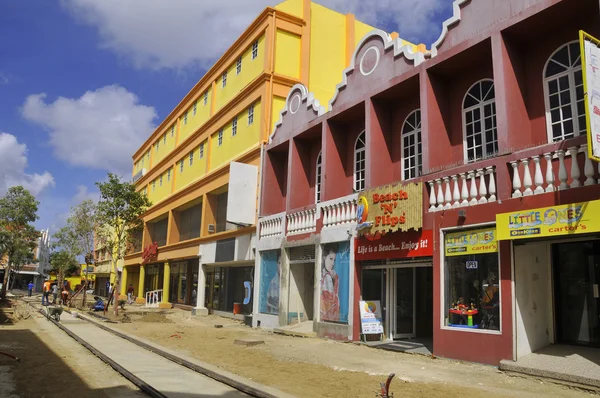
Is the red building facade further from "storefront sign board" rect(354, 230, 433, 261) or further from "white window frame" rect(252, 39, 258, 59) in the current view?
"white window frame" rect(252, 39, 258, 59)

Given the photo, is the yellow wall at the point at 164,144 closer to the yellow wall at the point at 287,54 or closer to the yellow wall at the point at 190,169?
the yellow wall at the point at 190,169

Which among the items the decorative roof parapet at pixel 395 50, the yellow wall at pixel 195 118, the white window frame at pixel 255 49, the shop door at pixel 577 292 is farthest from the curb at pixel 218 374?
the yellow wall at pixel 195 118

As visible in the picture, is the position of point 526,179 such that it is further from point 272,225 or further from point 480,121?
point 272,225

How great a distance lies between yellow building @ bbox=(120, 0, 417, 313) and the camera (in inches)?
881

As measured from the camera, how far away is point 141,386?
811 centimetres

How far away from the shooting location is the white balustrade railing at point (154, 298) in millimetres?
32756

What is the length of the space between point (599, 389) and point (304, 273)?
1144 cm

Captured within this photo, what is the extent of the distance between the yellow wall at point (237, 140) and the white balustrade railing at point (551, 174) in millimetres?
14018

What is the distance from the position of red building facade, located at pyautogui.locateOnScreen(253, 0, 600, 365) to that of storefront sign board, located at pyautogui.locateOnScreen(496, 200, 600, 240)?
0.02m

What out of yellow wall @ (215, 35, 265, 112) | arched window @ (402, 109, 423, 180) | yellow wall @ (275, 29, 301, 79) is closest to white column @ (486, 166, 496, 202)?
arched window @ (402, 109, 423, 180)

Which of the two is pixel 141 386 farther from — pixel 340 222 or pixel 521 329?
pixel 340 222

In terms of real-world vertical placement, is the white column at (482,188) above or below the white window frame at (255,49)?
below

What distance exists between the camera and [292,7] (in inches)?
917

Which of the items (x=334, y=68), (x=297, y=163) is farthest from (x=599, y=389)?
(x=334, y=68)
